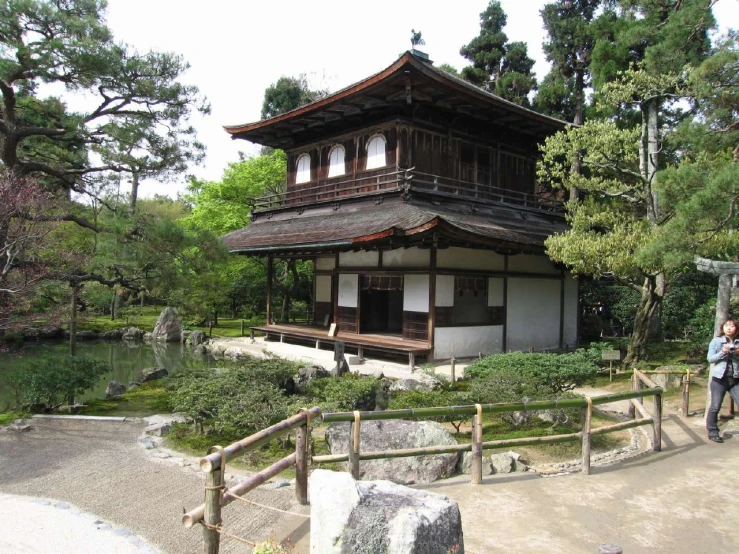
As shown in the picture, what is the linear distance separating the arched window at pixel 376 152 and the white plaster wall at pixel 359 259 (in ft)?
9.05

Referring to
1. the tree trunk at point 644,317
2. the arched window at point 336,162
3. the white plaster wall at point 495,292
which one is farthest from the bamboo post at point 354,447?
the arched window at point 336,162

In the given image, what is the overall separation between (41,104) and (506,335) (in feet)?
41.5

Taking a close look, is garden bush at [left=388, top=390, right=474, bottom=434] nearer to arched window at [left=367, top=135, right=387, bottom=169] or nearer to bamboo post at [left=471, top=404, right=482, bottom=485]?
bamboo post at [left=471, top=404, right=482, bottom=485]

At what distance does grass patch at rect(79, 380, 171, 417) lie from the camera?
372 inches

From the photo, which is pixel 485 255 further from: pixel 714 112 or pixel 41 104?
pixel 41 104

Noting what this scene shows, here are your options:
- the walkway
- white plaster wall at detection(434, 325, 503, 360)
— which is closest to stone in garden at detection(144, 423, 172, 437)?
the walkway

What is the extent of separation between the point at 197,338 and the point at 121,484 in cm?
1621

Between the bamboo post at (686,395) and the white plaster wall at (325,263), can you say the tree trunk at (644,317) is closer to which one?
the bamboo post at (686,395)

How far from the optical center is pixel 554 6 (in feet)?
85.1

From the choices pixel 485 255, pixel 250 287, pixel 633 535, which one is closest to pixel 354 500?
pixel 633 535

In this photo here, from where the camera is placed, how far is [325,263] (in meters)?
18.5

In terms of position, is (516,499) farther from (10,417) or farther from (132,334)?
(132,334)

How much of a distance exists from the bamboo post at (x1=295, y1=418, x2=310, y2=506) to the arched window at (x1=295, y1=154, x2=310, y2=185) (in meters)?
15.3

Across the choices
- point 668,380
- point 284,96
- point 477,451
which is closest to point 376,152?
point 668,380
